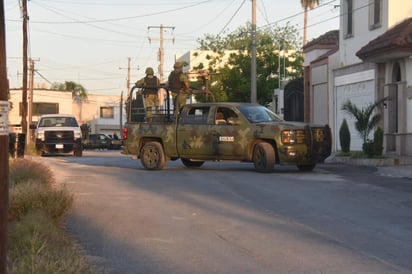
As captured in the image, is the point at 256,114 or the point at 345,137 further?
the point at 345,137

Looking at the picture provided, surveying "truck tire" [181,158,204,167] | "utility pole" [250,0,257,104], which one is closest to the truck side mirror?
"truck tire" [181,158,204,167]

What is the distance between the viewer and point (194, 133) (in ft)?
57.8

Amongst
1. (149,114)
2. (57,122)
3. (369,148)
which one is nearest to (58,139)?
(57,122)

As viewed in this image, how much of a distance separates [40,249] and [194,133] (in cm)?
1144

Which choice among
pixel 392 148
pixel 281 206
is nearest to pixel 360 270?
pixel 281 206

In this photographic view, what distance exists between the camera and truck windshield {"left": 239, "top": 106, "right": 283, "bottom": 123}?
56.2 ft

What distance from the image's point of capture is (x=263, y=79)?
47.8m

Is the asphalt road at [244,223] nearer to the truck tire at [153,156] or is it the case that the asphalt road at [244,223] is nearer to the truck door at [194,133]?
the truck door at [194,133]

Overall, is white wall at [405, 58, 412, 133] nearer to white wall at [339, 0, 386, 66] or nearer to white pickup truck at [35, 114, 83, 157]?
white wall at [339, 0, 386, 66]

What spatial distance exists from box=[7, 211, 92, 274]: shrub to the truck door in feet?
30.3

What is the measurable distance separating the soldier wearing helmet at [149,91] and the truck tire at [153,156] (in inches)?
34.5

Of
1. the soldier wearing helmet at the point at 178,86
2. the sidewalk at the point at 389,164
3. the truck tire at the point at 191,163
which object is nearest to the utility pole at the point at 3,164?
the sidewalk at the point at 389,164

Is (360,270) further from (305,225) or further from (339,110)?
(339,110)

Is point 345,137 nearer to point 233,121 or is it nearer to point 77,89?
point 233,121
